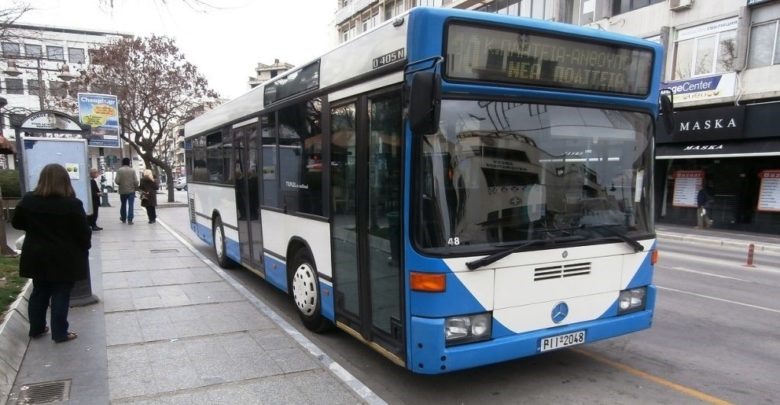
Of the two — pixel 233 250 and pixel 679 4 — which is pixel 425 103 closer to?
pixel 233 250

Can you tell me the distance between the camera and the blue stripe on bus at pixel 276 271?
6.18 meters

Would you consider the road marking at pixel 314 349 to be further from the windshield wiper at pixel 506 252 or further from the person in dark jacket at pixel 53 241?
the person in dark jacket at pixel 53 241

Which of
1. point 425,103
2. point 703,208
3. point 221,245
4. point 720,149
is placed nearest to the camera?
point 425,103

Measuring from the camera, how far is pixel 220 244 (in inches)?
363

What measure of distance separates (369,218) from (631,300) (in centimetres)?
242

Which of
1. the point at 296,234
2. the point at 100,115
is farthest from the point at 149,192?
the point at 296,234

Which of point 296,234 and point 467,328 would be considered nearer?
point 467,328

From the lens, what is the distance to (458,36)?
11.7 ft

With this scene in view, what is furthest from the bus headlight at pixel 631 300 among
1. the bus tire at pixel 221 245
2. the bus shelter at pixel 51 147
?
the bus tire at pixel 221 245

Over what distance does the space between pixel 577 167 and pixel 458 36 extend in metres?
1.46

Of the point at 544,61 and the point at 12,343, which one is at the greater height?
the point at 544,61

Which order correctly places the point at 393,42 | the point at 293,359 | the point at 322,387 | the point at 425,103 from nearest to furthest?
the point at 425,103, the point at 393,42, the point at 322,387, the point at 293,359

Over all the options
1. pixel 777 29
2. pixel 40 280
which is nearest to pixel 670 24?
pixel 777 29

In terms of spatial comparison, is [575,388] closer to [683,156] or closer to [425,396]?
[425,396]
